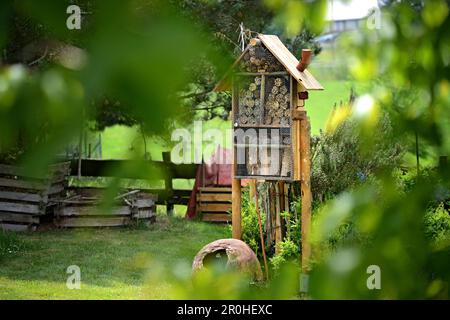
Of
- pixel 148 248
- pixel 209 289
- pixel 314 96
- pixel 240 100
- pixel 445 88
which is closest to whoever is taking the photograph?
pixel 209 289

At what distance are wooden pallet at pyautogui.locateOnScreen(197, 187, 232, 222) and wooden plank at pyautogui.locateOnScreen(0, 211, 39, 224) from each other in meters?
2.41

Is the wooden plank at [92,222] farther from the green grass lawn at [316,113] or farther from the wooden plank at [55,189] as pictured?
the green grass lawn at [316,113]

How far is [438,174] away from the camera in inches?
31.3

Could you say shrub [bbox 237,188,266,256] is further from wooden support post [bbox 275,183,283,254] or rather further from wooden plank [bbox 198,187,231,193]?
wooden plank [bbox 198,187,231,193]

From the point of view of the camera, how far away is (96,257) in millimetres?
7867

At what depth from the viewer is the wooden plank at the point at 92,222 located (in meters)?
9.38

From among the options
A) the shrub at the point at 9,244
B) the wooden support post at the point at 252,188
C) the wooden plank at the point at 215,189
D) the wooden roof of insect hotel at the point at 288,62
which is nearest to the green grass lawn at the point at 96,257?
the shrub at the point at 9,244

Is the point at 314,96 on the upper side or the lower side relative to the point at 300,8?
upper

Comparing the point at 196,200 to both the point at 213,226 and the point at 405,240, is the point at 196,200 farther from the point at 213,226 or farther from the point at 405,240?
the point at 405,240

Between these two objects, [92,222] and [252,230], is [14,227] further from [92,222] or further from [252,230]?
[252,230]

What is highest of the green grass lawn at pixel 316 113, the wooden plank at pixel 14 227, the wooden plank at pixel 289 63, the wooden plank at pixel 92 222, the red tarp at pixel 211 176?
the green grass lawn at pixel 316 113

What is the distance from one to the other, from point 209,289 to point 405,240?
22 cm

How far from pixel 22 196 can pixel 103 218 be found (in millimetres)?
1048
